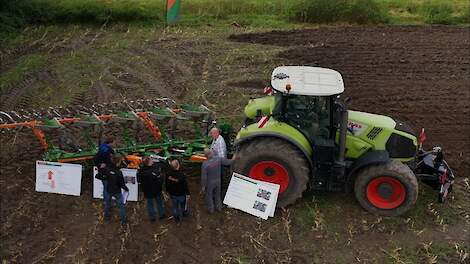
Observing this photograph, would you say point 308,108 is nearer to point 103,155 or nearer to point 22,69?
point 103,155

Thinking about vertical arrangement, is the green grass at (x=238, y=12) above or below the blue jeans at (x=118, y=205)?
above

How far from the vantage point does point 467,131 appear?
11.1 metres

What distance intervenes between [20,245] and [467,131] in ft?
28.3

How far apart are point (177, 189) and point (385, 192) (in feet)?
10.1

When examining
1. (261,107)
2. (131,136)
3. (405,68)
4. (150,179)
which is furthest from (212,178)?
(405,68)

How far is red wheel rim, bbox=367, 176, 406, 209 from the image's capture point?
26.2ft

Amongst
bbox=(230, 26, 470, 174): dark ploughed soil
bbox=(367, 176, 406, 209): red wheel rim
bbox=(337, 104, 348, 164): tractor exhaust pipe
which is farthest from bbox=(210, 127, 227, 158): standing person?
bbox=(230, 26, 470, 174): dark ploughed soil

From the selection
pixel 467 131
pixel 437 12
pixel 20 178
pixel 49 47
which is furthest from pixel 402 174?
pixel 437 12

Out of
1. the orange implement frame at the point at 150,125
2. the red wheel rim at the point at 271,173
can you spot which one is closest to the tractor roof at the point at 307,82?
the red wheel rim at the point at 271,173

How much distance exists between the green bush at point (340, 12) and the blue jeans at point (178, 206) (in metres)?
13.7

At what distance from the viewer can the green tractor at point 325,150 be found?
7.92m

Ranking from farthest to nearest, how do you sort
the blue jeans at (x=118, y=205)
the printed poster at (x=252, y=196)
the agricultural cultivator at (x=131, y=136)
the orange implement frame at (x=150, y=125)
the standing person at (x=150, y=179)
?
the orange implement frame at (x=150, y=125)
the agricultural cultivator at (x=131, y=136)
the printed poster at (x=252, y=196)
the blue jeans at (x=118, y=205)
the standing person at (x=150, y=179)

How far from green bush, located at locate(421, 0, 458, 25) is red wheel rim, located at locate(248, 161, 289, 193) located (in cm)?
1451

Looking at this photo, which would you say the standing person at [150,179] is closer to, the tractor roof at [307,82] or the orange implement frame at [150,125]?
the orange implement frame at [150,125]
